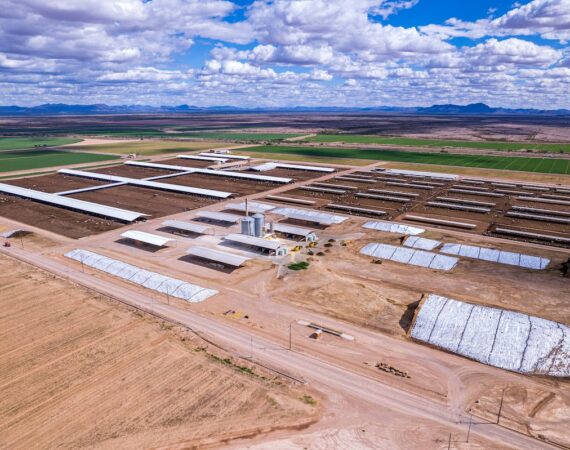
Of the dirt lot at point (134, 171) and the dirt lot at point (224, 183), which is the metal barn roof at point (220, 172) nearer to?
the dirt lot at point (224, 183)

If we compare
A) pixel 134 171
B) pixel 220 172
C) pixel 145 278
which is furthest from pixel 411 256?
pixel 134 171

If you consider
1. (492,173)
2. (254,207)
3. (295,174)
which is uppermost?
(295,174)

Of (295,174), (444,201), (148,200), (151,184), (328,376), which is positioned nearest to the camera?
(328,376)

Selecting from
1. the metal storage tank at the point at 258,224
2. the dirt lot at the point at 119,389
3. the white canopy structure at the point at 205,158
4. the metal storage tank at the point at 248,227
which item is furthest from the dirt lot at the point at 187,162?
the dirt lot at the point at 119,389

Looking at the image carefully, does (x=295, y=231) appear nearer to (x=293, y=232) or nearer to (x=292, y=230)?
(x=293, y=232)

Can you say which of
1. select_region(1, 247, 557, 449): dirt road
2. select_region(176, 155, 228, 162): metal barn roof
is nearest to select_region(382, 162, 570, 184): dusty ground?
select_region(176, 155, 228, 162): metal barn roof

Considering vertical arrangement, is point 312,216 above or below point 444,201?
above
